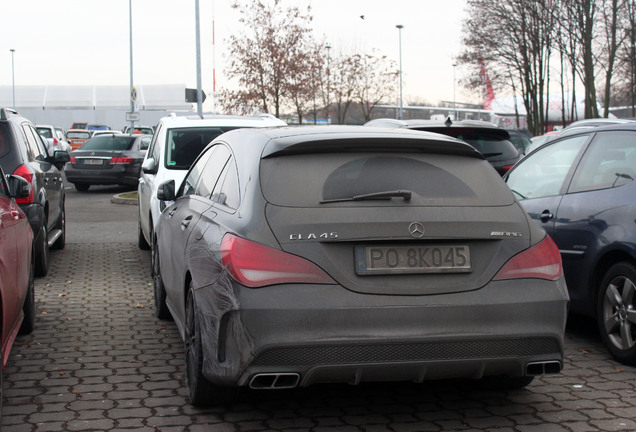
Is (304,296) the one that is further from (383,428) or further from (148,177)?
(148,177)

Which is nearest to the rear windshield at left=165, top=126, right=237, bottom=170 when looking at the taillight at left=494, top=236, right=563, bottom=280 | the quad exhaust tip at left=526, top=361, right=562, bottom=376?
the taillight at left=494, top=236, right=563, bottom=280

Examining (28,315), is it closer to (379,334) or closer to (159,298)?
(159,298)

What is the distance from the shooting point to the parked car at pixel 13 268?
477 cm

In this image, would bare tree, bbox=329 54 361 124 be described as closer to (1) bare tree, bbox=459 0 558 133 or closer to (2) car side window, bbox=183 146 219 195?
(1) bare tree, bbox=459 0 558 133

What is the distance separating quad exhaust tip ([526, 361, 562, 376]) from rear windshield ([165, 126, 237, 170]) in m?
6.24

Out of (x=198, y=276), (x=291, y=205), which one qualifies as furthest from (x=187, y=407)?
(x=291, y=205)

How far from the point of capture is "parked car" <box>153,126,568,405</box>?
3.92 meters

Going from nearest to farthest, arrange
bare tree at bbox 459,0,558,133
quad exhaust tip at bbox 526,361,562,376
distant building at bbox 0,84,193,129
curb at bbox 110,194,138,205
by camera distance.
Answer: quad exhaust tip at bbox 526,361,562,376 < curb at bbox 110,194,138,205 < bare tree at bbox 459,0,558,133 < distant building at bbox 0,84,193,129

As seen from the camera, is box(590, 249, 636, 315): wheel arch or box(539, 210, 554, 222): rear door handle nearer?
box(590, 249, 636, 315): wheel arch

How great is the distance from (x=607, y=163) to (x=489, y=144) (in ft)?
19.3

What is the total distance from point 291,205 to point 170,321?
11.3ft

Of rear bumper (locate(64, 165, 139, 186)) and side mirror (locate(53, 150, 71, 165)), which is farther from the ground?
side mirror (locate(53, 150, 71, 165))

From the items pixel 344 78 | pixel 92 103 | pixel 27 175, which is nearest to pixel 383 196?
pixel 27 175

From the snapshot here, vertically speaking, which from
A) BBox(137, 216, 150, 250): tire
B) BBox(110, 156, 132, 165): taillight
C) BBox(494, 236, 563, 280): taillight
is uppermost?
BBox(110, 156, 132, 165): taillight
